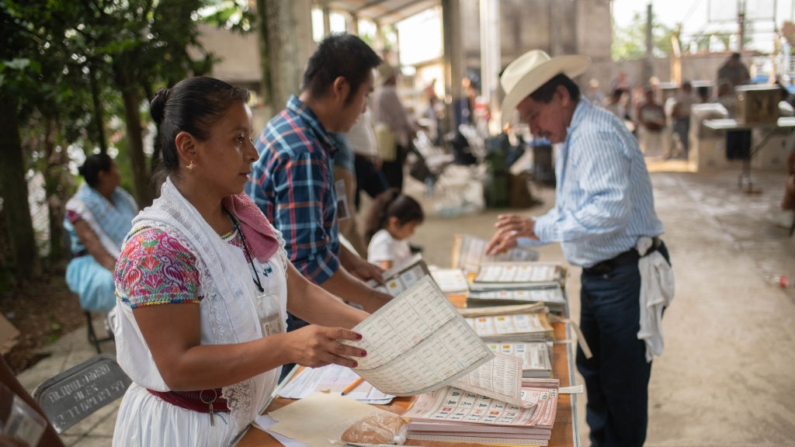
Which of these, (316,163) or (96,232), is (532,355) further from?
(96,232)

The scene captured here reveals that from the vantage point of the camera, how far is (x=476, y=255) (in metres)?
3.09

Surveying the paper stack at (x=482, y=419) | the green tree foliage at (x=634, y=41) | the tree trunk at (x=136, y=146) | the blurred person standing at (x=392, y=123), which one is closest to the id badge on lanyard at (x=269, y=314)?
the paper stack at (x=482, y=419)

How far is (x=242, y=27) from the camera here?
468 centimetres

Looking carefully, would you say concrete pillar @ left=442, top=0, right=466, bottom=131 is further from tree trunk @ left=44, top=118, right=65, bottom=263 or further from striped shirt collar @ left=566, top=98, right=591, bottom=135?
striped shirt collar @ left=566, top=98, right=591, bottom=135

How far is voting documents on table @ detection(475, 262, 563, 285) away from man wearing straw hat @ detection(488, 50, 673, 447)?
14cm

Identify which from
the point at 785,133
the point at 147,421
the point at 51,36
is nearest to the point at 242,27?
the point at 51,36

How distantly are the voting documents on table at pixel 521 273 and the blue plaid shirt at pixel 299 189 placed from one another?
0.87 meters

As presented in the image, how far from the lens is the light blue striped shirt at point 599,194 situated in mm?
2148

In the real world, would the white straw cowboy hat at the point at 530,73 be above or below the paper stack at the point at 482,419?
above

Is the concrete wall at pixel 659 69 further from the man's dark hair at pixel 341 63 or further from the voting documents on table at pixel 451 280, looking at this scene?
the man's dark hair at pixel 341 63

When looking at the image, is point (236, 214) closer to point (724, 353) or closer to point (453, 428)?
point (453, 428)

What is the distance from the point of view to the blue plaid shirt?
1912 mm

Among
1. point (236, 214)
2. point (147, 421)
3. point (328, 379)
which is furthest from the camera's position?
point (328, 379)

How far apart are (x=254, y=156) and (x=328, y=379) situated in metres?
0.80
